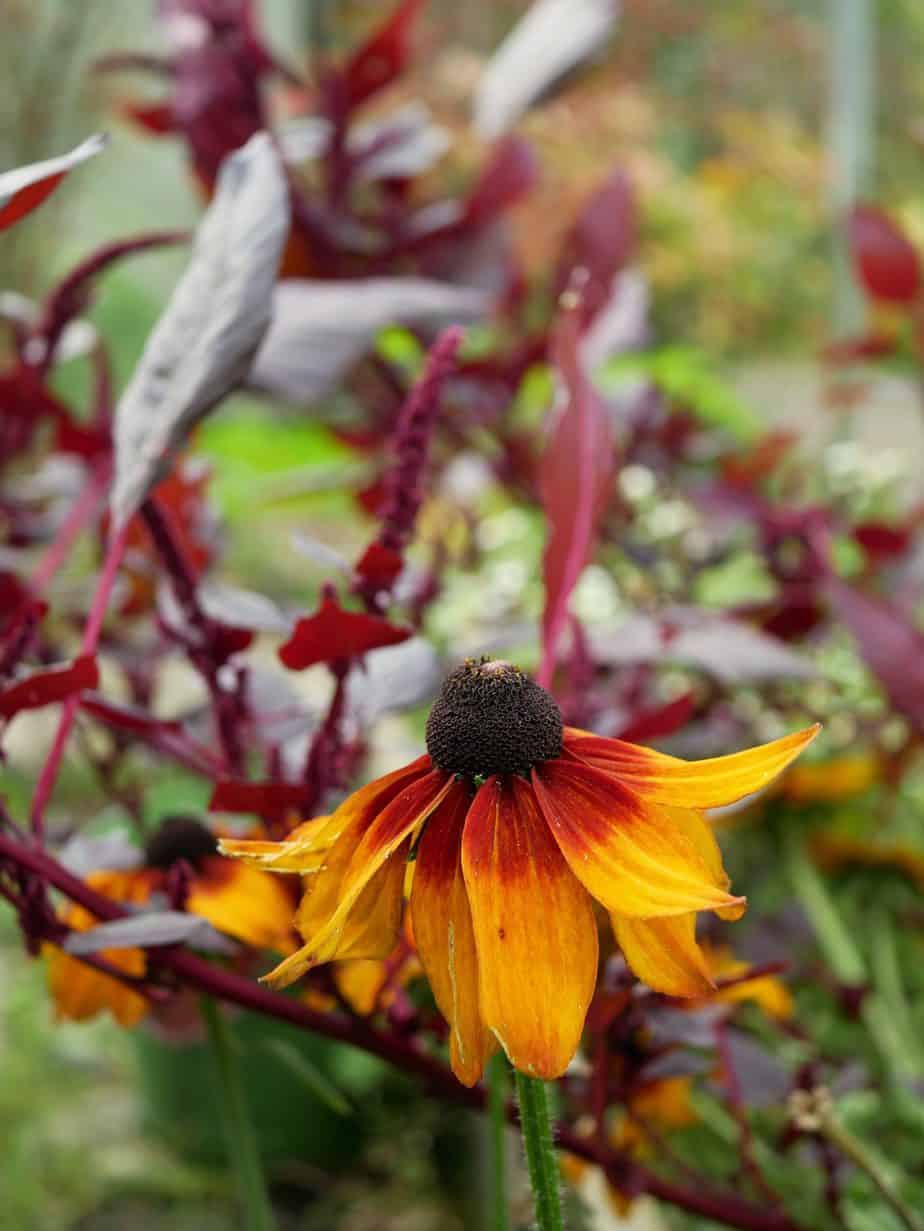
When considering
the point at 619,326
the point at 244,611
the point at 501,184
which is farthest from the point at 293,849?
the point at 501,184

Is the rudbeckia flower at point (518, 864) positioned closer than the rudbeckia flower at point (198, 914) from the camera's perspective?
Yes

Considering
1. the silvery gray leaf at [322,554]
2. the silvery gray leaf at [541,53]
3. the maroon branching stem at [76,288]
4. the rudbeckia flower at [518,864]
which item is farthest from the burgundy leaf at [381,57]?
the rudbeckia flower at [518,864]

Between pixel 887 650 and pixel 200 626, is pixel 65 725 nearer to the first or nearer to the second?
pixel 200 626

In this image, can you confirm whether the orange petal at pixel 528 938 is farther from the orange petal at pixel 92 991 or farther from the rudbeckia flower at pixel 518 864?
the orange petal at pixel 92 991

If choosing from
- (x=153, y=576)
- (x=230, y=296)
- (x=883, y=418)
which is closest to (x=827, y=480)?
(x=153, y=576)

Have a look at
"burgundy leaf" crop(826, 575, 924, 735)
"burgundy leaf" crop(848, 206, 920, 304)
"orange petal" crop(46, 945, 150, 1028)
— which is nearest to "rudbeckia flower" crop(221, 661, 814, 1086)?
"orange petal" crop(46, 945, 150, 1028)

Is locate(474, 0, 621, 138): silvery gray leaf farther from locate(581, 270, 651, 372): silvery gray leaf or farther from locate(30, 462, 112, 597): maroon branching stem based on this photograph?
locate(30, 462, 112, 597): maroon branching stem
